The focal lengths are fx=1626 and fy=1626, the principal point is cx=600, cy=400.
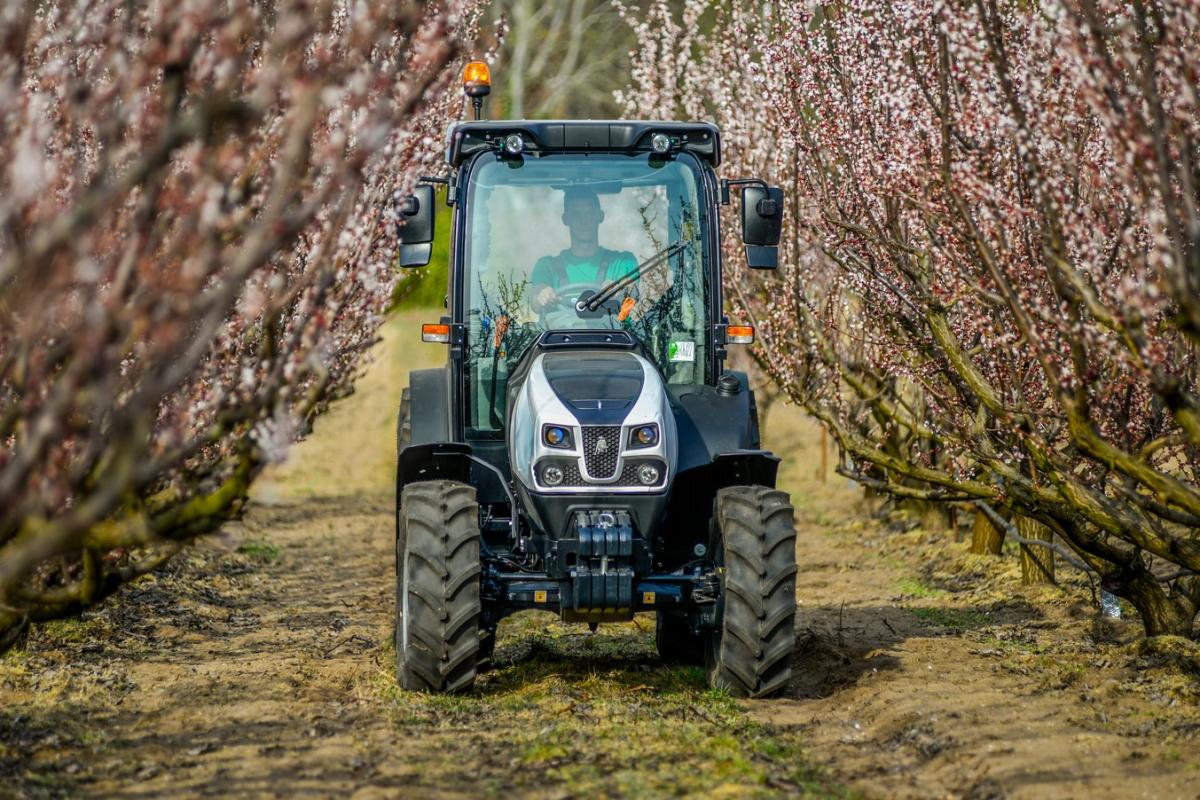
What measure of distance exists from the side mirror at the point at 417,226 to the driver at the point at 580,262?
0.67 metres

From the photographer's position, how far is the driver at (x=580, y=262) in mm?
8594

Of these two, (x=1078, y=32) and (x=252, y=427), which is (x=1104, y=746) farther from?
(x=252, y=427)

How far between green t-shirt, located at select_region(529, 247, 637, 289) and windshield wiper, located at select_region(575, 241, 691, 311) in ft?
0.12

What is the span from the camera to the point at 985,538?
13.8 metres

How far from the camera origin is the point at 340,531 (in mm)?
17188

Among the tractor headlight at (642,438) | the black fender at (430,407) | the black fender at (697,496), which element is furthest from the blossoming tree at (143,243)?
the black fender at (697,496)

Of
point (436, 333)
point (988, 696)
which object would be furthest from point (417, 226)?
point (988, 696)

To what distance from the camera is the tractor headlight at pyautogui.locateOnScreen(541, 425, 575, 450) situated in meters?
7.83

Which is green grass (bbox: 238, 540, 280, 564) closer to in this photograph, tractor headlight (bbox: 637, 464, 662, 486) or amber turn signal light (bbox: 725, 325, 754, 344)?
amber turn signal light (bbox: 725, 325, 754, 344)

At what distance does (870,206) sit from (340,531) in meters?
8.60

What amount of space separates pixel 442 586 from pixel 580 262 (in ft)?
6.56

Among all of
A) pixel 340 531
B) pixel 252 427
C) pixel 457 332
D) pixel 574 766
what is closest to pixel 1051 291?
pixel 457 332

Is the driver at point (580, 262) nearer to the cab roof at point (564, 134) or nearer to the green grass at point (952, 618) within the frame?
the cab roof at point (564, 134)

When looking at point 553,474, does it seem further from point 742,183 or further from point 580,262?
point 742,183
